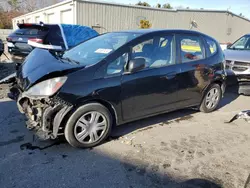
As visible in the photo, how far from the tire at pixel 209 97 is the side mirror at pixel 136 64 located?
199 centimetres

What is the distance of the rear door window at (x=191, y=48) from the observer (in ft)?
13.7

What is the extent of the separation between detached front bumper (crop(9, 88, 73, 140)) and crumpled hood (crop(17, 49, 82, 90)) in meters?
0.25

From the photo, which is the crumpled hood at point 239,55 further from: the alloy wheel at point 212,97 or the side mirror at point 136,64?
the side mirror at point 136,64

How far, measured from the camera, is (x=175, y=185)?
8.64 ft

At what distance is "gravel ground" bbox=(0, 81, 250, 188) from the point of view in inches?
105

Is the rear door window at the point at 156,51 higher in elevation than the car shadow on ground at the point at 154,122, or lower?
higher

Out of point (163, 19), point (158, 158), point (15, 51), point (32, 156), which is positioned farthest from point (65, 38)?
point (163, 19)

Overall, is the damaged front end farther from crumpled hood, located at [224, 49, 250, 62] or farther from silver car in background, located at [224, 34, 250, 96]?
crumpled hood, located at [224, 49, 250, 62]

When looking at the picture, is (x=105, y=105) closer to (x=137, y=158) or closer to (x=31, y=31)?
(x=137, y=158)

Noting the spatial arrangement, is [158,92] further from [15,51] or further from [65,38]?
[15,51]

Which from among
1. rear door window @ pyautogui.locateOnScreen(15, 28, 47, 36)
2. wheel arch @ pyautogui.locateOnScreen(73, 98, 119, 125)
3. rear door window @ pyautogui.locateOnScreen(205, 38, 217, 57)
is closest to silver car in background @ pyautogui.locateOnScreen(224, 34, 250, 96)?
rear door window @ pyautogui.locateOnScreen(205, 38, 217, 57)

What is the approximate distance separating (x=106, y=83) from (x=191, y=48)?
6.80 feet

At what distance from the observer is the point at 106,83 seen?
3246 millimetres

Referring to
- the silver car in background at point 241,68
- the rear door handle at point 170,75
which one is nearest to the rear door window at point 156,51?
the rear door handle at point 170,75
